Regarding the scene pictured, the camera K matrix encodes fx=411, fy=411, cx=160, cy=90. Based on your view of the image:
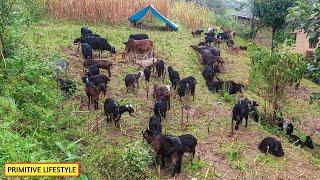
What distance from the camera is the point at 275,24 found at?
20500mm

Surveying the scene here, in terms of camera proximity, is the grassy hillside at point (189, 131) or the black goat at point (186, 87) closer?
the grassy hillside at point (189, 131)

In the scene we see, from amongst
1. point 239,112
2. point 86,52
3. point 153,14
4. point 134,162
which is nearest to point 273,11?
point 153,14

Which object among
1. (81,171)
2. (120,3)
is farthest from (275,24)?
(81,171)

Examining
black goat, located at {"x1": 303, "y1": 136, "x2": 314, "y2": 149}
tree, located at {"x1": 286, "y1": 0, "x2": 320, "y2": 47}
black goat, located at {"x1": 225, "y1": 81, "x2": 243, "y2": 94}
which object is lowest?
black goat, located at {"x1": 303, "y1": 136, "x2": 314, "y2": 149}

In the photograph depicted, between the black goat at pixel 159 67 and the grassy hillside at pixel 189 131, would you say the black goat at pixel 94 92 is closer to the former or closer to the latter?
the grassy hillside at pixel 189 131

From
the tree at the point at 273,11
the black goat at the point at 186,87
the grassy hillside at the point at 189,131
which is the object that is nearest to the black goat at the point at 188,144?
the grassy hillside at the point at 189,131

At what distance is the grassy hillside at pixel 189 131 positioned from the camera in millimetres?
7399

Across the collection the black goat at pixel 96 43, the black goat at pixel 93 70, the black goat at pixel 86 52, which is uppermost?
the black goat at pixel 96 43

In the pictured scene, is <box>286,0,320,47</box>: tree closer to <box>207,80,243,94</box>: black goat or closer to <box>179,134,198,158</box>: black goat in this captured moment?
<box>179,134,198,158</box>: black goat

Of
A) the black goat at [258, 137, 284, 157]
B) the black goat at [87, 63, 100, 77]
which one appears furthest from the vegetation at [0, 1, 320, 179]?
the black goat at [87, 63, 100, 77]

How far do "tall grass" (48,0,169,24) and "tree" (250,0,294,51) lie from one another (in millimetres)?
6512

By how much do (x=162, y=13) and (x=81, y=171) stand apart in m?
17.8

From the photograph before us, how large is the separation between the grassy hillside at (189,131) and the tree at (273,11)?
6.39 meters

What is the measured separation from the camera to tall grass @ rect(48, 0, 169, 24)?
19656mm
